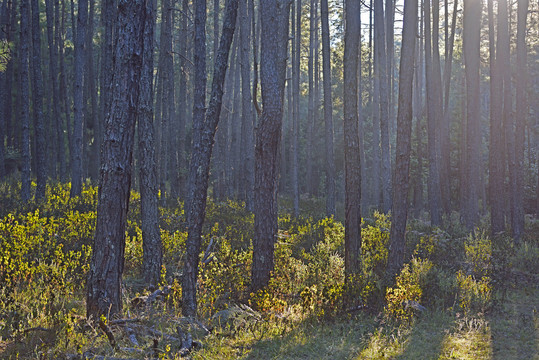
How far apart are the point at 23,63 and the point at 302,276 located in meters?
10.5

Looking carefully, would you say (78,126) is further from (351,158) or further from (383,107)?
(383,107)

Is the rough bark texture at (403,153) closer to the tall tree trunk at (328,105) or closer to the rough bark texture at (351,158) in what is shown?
the rough bark texture at (351,158)

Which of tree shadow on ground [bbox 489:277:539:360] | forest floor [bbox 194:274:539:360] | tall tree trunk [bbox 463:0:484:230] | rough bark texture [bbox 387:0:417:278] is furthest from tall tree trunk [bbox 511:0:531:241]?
forest floor [bbox 194:274:539:360]

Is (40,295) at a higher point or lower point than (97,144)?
lower

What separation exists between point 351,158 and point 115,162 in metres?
4.83

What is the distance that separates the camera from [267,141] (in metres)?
8.60

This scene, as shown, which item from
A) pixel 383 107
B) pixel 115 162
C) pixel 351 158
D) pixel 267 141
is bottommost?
pixel 115 162

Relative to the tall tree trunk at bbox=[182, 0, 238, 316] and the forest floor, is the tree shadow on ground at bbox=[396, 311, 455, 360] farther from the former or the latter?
the tall tree trunk at bbox=[182, 0, 238, 316]

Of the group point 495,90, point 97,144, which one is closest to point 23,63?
point 97,144

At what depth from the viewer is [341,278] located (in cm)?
947

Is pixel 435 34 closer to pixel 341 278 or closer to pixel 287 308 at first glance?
pixel 341 278

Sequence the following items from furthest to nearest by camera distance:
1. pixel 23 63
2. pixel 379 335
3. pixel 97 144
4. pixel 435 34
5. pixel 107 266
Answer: pixel 97 144
pixel 435 34
pixel 23 63
pixel 379 335
pixel 107 266

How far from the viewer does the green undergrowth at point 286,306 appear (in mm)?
5559

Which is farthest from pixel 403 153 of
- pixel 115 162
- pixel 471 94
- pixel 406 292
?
pixel 471 94
